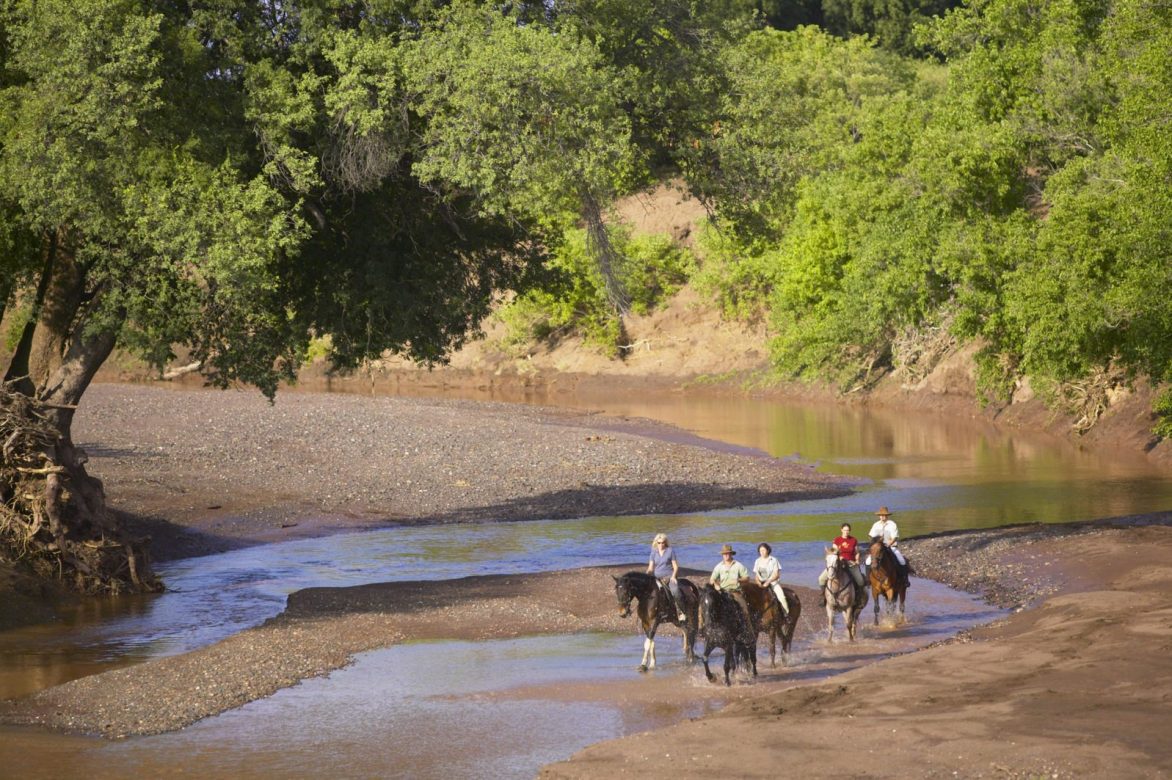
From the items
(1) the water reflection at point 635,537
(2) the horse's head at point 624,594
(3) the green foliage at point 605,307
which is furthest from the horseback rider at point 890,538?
(3) the green foliage at point 605,307

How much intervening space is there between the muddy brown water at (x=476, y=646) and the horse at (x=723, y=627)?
554 mm

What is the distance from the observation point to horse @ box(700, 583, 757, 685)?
66.5 ft

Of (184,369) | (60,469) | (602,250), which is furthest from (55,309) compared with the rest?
(602,250)

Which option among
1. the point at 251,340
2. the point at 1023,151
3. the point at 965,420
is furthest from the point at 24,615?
the point at 965,420

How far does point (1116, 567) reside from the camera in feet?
92.2

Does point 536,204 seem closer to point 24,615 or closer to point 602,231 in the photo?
point 602,231

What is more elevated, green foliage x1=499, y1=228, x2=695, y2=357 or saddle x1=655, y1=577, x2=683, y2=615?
green foliage x1=499, y1=228, x2=695, y2=357

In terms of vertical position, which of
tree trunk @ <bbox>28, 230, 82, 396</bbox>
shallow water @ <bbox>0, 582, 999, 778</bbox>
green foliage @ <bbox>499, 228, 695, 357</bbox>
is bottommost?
shallow water @ <bbox>0, 582, 999, 778</bbox>

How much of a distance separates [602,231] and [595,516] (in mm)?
14349

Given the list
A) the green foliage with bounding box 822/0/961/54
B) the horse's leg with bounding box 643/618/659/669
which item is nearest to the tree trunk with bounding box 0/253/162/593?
the horse's leg with bounding box 643/618/659/669

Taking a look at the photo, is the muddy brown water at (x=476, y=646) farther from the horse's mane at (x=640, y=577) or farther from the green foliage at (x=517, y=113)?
the green foliage at (x=517, y=113)

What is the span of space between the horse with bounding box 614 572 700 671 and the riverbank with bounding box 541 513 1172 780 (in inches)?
102

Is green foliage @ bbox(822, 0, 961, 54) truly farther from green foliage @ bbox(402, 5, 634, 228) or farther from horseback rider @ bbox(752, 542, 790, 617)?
horseback rider @ bbox(752, 542, 790, 617)

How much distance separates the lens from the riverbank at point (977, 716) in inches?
573
